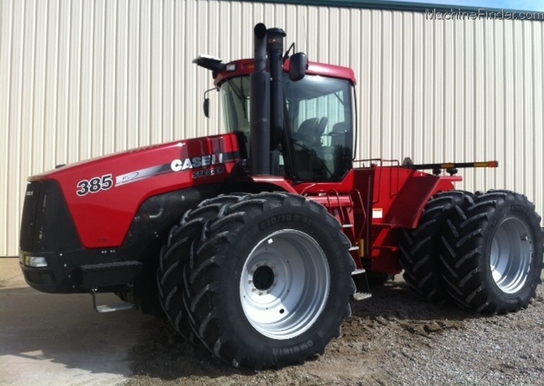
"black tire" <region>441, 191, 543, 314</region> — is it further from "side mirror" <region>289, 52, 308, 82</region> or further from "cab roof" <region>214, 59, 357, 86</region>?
"side mirror" <region>289, 52, 308, 82</region>

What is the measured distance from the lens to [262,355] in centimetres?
410

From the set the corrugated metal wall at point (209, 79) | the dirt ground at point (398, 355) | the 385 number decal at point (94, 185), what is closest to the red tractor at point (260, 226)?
the 385 number decal at point (94, 185)

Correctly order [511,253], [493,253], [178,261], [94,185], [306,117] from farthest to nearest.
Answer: [511,253], [493,253], [306,117], [94,185], [178,261]

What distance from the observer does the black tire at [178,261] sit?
4.10 meters

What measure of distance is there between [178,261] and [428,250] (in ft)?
9.36

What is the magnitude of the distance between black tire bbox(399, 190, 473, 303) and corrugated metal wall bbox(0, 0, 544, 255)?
5177mm

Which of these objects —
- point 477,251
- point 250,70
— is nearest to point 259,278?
point 250,70

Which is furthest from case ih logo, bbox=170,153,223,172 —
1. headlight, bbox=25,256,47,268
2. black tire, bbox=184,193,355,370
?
headlight, bbox=25,256,47,268

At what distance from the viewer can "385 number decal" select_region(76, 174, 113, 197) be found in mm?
4383

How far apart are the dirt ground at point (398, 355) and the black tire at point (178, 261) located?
0.40m

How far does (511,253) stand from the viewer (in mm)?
6383

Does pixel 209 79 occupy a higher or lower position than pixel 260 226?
higher

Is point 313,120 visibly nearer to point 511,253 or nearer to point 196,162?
point 196,162

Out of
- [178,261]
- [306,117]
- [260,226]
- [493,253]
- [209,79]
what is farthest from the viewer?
[209,79]
